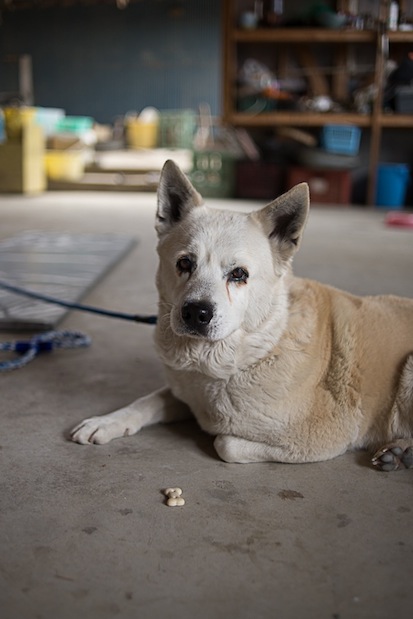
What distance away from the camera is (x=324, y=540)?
1553 mm

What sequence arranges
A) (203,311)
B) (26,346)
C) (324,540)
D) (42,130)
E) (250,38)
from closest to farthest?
(324,540), (203,311), (26,346), (250,38), (42,130)

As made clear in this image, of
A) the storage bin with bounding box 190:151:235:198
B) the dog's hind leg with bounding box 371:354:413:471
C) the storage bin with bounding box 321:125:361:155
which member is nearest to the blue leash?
the dog's hind leg with bounding box 371:354:413:471

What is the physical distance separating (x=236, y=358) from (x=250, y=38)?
770cm

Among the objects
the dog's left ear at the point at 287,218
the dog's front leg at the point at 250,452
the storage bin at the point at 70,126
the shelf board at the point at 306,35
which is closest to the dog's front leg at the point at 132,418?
the dog's front leg at the point at 250,452

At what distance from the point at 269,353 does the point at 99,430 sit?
64cm

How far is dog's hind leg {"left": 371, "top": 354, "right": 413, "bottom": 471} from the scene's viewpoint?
1915mm

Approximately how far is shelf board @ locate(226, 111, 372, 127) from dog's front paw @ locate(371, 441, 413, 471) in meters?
7.28

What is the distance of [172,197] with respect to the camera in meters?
2.04

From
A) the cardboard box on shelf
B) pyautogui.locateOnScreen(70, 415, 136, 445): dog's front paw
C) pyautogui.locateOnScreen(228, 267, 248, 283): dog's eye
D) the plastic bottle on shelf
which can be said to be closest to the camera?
pyautogui.locateOnScreen(228, 267, 248, 283): dog's eye

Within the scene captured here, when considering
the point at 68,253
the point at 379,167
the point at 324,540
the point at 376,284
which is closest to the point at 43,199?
the point at 68,253

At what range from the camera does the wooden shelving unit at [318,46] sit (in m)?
8.27

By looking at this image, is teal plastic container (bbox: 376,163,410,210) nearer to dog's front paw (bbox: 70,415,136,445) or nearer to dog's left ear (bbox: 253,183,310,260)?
dog's left ear (bbox: 253,183,310,260)

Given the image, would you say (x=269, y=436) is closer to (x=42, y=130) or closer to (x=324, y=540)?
(x=324, y=540)

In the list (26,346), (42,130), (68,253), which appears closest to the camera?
(26,346)
